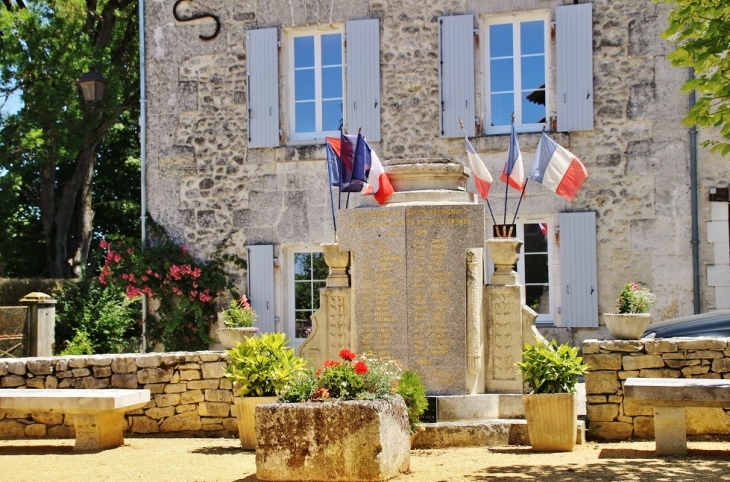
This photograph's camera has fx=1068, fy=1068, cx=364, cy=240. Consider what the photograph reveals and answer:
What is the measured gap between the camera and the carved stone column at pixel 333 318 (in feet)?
30.3

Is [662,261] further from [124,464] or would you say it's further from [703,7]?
[124,464]

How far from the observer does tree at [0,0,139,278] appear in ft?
54.7

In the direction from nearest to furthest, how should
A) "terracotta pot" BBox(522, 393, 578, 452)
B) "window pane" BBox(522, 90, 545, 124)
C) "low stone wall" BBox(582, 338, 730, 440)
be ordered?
1. "terracotta pot" BBox(522, 393, 578, 452)
2. "low stone wall" BBox(582, 338, 730, 440)
3. "window pane" BBox(522, 90, 545, 124)

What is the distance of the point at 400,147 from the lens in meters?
13.7

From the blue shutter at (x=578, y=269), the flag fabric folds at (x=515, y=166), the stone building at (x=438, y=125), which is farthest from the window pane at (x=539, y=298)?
the flag fabric folds at (x=515, y=166)

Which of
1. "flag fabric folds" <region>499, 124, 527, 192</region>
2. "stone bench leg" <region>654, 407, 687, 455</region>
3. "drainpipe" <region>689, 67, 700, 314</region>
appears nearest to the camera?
"stone bench leg" <region>654, 407, 687, 455</region>

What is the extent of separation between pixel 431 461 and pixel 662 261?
20.1 feet

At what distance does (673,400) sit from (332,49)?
7.96 meters

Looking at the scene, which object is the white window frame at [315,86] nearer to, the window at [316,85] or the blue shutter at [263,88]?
the window at [316,85]

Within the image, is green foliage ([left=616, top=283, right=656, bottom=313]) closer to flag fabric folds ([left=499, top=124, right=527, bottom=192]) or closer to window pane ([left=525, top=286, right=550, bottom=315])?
flag fabric folds ([left=499, top=124, right=527, bottom=192])

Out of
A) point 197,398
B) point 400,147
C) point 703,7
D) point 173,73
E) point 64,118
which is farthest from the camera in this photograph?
point 64,118

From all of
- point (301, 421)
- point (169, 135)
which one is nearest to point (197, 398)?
point (301, 421)

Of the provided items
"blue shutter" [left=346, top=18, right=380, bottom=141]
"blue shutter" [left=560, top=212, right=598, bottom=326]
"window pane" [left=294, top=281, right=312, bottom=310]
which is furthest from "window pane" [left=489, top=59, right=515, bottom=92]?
"window pane" [left=294, top=281, right=312, bottom=310]

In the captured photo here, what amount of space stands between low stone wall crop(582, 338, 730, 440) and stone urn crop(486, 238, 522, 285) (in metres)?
0.89
